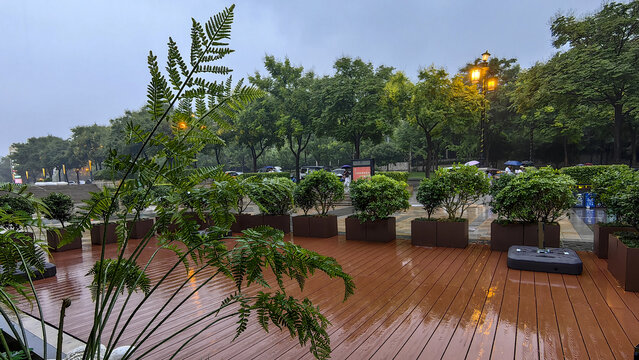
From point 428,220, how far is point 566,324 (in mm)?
3272

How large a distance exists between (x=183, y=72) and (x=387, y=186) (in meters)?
5.38

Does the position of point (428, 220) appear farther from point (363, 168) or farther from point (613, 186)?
point (363, 168)

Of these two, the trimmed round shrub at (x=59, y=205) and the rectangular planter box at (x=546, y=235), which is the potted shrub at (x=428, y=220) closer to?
the rectangular planter box at (x=546, y=235)

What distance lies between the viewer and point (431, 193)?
20.0 ft

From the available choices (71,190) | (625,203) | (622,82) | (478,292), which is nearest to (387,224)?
(478,292)

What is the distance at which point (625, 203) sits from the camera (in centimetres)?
391

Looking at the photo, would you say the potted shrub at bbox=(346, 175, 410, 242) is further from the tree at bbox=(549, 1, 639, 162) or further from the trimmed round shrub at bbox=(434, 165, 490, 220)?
the tree at bbox=(549, 1, 639, 162)

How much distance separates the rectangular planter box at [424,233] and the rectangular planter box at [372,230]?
1.62 feet

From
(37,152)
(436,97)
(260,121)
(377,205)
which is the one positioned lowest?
(377,205)

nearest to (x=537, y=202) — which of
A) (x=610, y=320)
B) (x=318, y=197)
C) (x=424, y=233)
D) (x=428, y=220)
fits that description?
(x=428, y=220)

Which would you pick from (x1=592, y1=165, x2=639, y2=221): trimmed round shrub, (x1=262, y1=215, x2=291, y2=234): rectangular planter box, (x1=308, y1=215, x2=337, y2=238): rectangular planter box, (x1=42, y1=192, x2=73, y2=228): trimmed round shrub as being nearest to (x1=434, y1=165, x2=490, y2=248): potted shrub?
(x1=592, y1=165, x2=639, y2=221): trimmed round shrub

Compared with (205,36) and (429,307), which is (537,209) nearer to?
(429,307)

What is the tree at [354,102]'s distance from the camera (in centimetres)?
1831

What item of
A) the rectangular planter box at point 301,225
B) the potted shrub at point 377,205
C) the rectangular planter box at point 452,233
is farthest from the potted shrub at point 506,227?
the rectangular planter box at point 301,225
